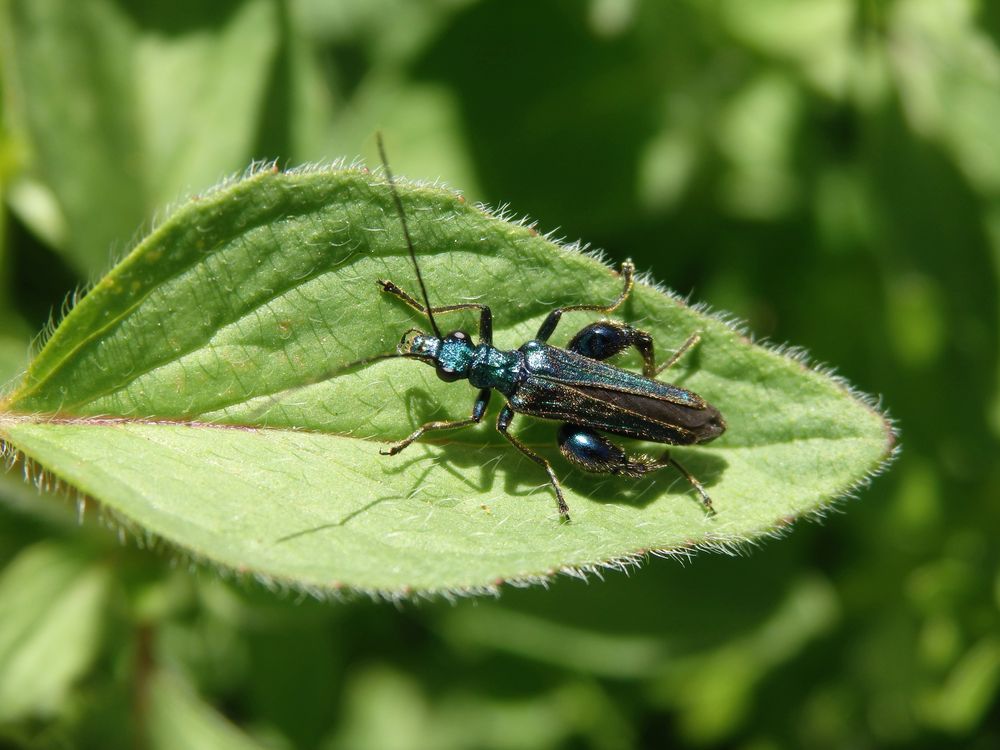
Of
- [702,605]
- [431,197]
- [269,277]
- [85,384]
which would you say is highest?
[431,197]

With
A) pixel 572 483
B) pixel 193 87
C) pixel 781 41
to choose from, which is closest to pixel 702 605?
pixel 572 483

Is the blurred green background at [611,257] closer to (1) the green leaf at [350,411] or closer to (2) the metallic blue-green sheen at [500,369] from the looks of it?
(1) the green leaf at [350,411]

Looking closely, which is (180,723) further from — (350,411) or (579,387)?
(579,387)

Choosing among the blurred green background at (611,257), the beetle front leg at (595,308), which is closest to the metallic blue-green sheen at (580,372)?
the beetle front leg at (595,308)

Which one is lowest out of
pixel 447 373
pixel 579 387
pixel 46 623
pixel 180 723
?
pixel 180 723

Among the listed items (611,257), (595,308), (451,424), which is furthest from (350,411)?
(611,257)

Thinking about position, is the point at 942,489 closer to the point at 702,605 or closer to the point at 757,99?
the point at 702,605

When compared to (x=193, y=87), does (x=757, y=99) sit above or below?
above
